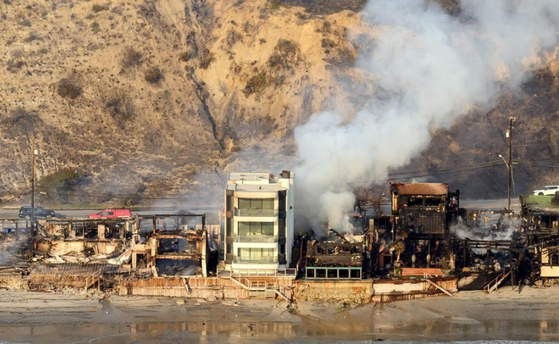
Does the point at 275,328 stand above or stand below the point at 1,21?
below

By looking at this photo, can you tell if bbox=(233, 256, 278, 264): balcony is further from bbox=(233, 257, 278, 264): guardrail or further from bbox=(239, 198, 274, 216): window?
bbox=(239, 198, 274, 216): window

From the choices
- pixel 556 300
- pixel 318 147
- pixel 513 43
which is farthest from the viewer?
pixel 513 43

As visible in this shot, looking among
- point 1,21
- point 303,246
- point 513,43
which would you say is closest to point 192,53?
point 1,21

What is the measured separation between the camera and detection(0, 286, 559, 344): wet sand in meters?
71.0

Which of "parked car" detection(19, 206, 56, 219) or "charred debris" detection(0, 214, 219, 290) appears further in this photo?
"parked car" detection(19, 206, 56, 219)

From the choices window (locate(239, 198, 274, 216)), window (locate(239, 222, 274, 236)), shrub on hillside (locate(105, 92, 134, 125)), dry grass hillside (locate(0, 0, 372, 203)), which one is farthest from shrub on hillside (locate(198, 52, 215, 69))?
window (locate(239, 222, 274, 236))

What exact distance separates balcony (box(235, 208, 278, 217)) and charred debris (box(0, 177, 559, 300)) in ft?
0.21

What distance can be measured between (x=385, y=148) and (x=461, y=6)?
1357 inches

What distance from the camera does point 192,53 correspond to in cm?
12669

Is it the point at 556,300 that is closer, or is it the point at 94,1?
the point at 556,300

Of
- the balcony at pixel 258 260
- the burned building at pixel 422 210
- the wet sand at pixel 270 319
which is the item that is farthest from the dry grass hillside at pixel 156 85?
the wet sand at pixel 270 319

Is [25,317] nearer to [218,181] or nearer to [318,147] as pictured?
[318,147]

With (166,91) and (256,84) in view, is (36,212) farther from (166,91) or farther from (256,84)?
(256,84)

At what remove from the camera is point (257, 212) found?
262ft
